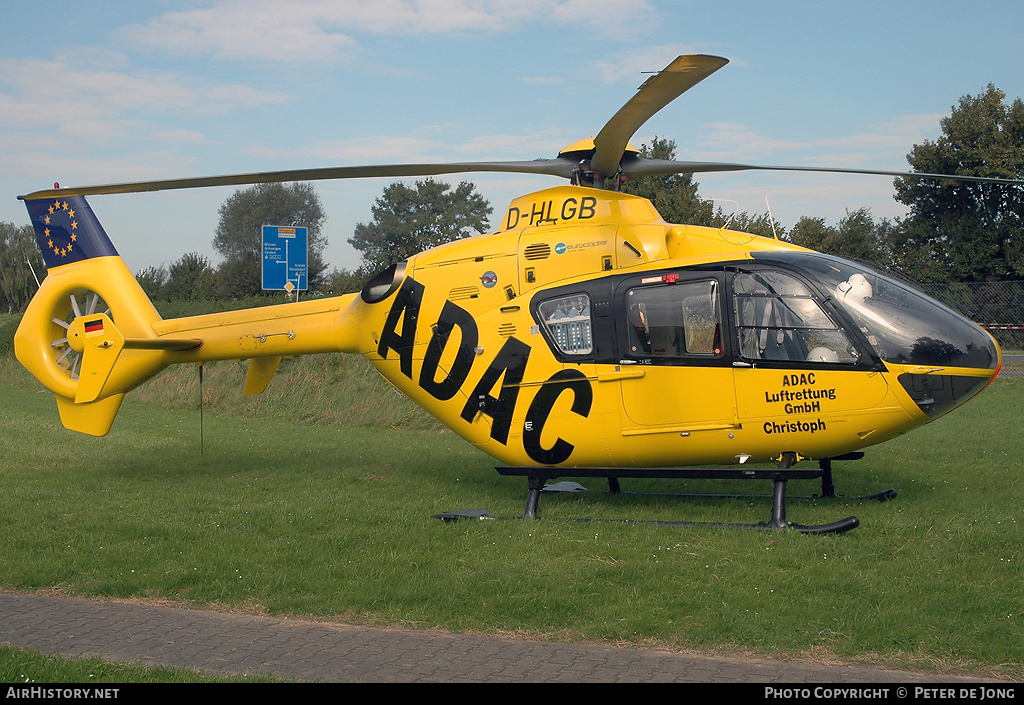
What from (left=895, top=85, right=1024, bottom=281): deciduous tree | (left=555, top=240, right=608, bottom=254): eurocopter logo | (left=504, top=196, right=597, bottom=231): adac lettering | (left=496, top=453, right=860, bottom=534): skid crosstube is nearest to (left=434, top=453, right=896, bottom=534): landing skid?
(left=496, top=453, right=860, bottom=534): skid crosstube

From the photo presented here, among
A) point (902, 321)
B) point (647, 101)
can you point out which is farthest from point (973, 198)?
point (647, 101)

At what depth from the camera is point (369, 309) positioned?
10398mm

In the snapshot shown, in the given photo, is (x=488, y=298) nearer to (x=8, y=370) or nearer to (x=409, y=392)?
(x=409, y=392)

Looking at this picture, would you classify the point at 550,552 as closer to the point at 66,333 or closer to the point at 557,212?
the point at 557,212

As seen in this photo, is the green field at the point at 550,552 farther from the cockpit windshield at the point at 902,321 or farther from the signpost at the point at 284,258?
the signpost at the point at 284,258

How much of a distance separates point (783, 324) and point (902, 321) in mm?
1081

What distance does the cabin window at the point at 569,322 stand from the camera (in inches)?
357

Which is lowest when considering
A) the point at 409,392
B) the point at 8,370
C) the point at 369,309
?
the point at 8,370

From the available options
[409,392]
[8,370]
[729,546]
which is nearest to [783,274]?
[729,546]

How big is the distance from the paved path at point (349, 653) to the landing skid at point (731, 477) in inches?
117

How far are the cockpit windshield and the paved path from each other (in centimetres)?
367

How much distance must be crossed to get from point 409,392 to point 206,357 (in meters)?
3.19

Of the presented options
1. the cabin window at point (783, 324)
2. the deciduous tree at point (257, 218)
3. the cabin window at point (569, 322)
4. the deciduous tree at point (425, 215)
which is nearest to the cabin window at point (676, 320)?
the cabin window at point (783, 324)

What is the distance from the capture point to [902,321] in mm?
8117
